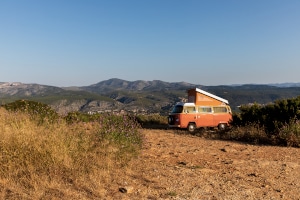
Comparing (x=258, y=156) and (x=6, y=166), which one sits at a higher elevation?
(x=6, y=166)

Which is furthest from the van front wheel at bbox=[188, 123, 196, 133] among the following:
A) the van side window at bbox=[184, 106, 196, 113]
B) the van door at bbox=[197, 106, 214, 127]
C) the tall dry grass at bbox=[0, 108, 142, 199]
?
the tall dry grass at bbox=[0, 108, 142, 199]

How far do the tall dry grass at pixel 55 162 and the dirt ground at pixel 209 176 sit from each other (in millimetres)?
424

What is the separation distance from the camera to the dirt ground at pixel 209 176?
4.91 meters

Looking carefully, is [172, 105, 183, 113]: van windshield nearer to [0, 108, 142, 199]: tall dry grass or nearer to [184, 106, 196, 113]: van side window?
[184, 106, 196, 113]: van side window

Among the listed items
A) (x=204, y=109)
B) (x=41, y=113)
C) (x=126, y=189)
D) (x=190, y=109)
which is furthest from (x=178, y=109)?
(x=126, y=189)

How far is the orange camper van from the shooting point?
16.3m

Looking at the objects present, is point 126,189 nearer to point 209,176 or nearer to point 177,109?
point 209,176

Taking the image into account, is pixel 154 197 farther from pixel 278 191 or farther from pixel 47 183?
pixel 278 191

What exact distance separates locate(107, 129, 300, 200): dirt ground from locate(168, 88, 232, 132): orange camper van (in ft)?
24.7

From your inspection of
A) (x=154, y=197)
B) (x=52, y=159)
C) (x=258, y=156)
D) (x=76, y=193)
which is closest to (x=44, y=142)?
(x=52, y=159)

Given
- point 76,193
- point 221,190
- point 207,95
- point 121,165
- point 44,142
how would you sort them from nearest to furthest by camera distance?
point 76,193 < point 221,190 < point 44,142 < point 121,165 < point 207,95

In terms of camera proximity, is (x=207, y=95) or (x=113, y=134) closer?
(x=113, y=134)

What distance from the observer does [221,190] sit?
512 centimetres

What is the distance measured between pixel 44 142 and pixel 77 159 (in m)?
0.76
